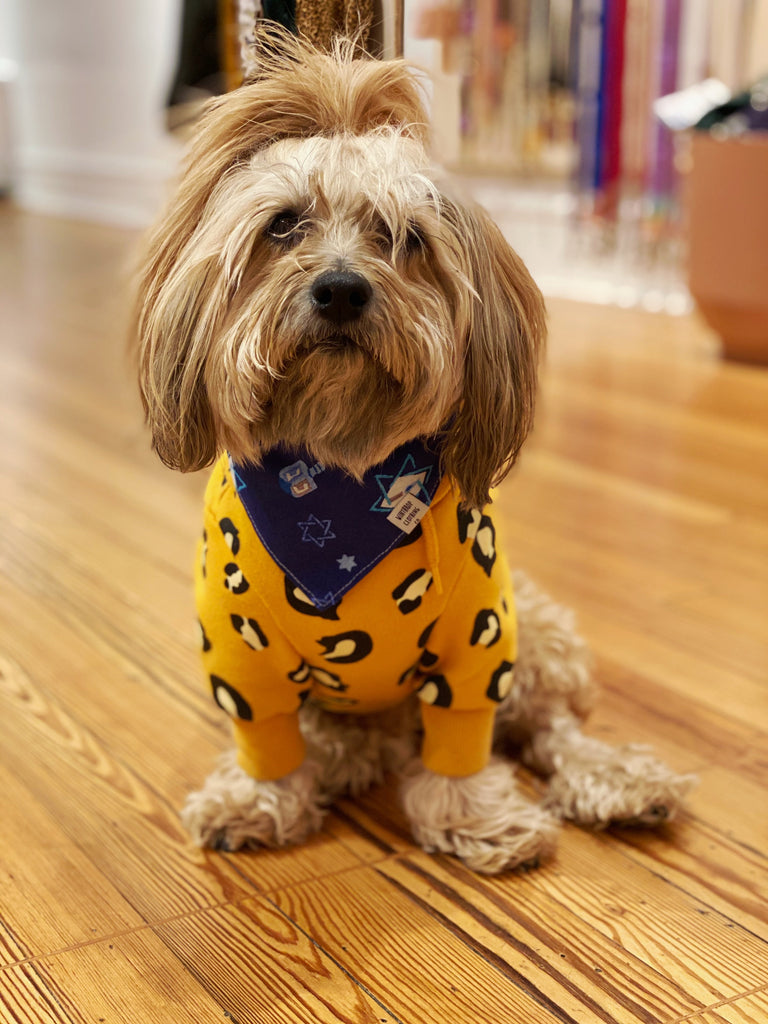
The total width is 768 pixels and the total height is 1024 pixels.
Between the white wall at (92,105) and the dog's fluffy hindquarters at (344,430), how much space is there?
6.18 m

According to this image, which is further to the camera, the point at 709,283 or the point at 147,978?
the point at 709,283

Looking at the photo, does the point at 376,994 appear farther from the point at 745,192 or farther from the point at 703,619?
the point at 745,192

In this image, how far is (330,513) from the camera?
1.21 metres

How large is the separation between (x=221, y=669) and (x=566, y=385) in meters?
2.49

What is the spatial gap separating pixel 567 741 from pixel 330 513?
1.58 ft

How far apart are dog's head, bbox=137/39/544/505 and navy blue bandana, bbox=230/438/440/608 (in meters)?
0.04

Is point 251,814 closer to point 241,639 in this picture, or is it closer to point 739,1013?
point 241,639

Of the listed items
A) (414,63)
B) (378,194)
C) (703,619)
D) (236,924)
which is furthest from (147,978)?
(703,619)

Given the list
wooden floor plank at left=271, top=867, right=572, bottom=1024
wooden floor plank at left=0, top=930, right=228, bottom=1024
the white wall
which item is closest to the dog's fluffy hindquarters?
wooden floor plank at left=271, top=867, right=572, bottom=1024

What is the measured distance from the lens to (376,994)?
1113mm

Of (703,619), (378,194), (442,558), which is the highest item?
(378,194)

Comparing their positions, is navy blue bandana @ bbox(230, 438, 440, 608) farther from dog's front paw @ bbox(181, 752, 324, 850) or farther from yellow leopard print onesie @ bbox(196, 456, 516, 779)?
dog's front paw @ bbox(181, 752, 324, 850)

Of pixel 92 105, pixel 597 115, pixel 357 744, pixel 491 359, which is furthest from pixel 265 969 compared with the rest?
pixel 92 105

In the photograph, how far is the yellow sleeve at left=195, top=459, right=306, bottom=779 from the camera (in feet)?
4.04
